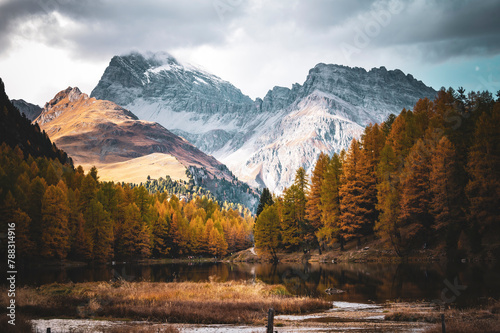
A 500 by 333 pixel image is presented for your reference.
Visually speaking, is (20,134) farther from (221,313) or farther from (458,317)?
(458,317)

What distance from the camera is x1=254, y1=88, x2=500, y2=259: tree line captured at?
54.7 metres

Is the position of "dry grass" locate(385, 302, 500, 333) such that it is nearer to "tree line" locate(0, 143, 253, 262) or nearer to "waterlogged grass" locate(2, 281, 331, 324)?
"waterlogged grass" locate(2, 281, 331, 324)

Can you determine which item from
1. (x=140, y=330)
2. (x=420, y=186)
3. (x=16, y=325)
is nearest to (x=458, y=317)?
(x=140, y=330)

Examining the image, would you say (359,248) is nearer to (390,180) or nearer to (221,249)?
(390,180)

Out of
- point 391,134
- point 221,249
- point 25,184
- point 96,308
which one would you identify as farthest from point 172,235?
point 96,308

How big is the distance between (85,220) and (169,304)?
62093 mm

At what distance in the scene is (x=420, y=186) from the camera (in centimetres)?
6425

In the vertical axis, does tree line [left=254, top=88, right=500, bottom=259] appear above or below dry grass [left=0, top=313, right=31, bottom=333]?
A: above

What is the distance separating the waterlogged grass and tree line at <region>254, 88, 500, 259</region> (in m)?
32.6

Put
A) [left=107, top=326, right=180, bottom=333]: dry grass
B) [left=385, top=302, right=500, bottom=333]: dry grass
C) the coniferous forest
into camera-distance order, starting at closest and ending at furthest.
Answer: [left=385, top=302, right=500, bottom=333]: dry grass → [left=107, top=326, right=180, bottom=333]: dry grass → the coniferous forest

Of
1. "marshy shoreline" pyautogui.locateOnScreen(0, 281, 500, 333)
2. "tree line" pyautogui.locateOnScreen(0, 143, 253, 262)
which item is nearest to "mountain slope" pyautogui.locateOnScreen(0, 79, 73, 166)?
"tree line" pyautogui.locateOnScreen(0, 143, 253, 262)

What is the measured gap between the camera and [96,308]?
29.5m

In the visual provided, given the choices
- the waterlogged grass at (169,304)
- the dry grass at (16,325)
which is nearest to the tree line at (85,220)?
the waterlogged grass at (169,304)

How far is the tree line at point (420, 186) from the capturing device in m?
54.7
